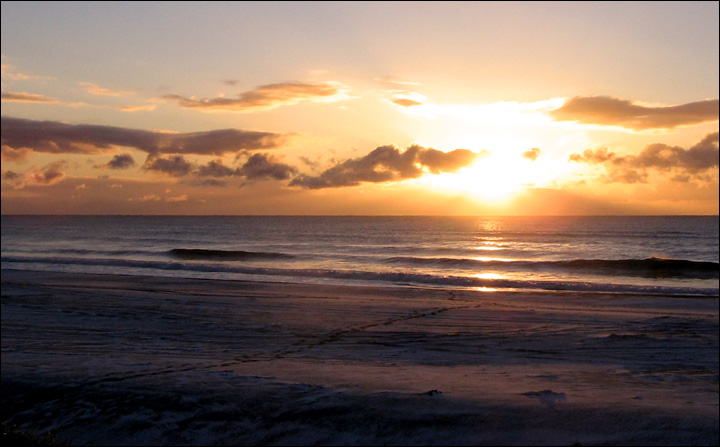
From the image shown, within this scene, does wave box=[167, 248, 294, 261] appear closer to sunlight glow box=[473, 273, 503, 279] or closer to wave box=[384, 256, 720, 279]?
wave box=[384, 256, 720, 279]

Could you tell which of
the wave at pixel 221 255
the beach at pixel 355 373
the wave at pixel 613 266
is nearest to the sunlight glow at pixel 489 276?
the wave at pixel 613 266

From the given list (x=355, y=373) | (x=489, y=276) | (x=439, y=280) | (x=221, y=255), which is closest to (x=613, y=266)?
(x=489, y=276)

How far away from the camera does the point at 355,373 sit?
9.58 meters

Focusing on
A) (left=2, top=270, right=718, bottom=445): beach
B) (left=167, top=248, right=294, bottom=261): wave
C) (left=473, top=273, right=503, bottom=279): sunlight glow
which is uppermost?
(left=2, top=270, right=718, bottom=445): beach

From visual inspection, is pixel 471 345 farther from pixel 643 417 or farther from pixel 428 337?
pixel 643 417

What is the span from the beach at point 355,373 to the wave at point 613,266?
21597 millimetres

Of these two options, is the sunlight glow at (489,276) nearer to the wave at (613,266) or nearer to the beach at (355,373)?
the wave at (613,266)

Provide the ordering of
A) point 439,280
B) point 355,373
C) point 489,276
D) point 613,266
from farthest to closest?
point 613,266
point 489,276
point 439,280
point 355,373

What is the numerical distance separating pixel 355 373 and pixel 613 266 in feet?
126

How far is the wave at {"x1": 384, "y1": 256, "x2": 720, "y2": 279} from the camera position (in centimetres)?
3931

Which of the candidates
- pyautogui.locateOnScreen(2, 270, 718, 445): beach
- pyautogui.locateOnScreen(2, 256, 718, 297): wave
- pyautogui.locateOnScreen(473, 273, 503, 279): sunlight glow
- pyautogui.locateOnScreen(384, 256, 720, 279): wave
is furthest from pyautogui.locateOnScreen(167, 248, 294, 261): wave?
pyautogui.locateOnScreen(2, 270, 718, 445): beach

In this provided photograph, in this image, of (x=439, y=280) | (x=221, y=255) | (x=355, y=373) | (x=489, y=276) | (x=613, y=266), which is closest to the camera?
(x=355, y=373)

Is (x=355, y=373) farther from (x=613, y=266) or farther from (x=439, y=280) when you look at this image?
(x=613, y=266)

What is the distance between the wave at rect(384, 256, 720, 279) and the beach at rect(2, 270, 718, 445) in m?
21.6
